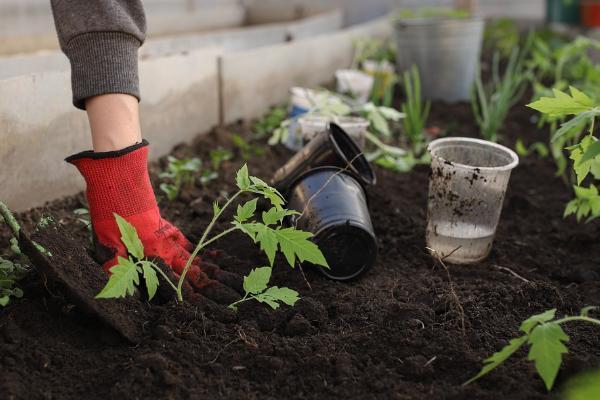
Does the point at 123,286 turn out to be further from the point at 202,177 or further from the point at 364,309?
the point at 202,177

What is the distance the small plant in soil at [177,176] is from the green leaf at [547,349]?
1396 millimetres

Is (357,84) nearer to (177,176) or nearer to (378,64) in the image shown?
(378,64)

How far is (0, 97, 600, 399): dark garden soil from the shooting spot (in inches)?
48.4

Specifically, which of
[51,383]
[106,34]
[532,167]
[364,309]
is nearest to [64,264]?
[51,383]

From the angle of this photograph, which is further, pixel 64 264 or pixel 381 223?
pixel 381 223

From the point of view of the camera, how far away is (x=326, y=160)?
1862 millimetres

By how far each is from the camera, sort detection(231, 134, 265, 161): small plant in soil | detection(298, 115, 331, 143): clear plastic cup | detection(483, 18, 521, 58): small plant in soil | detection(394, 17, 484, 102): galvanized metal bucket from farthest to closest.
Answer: detection(483, 18, 521, 58): small plant in soil, detection(394, 17, 484, 102): galvanized metal bucket, detection(231, 134, 265, 161): small plant in soil, detection(298, 115, 331, 143): clear plastic cup

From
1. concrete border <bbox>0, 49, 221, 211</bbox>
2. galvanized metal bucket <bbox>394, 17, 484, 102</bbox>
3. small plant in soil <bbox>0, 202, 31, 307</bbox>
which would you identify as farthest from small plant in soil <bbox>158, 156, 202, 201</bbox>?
galvanized metal bucket <bbox>394, 17, 484, 102</bbox>

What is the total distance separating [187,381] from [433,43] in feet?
9.79

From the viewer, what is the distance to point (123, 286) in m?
1.17

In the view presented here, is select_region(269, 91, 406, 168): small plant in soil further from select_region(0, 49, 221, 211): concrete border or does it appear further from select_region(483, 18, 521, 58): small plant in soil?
select_region(483, 18, 521, 58): small plant in soil

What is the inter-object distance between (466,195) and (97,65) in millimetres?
1067

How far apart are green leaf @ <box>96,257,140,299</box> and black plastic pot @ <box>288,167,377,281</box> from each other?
1.91ft

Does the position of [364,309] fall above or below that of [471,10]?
below
